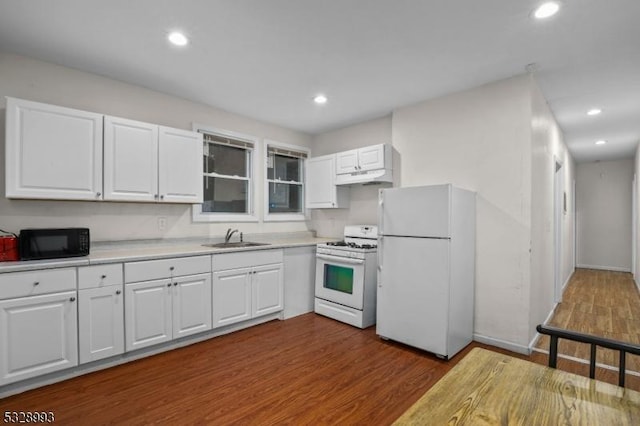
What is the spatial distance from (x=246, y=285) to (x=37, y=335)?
1721mm

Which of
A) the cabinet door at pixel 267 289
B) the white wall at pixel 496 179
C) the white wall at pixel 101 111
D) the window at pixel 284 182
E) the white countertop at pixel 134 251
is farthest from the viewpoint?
the window at pixel 284 182

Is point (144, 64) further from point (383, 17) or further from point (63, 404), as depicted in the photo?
point (63, 404)

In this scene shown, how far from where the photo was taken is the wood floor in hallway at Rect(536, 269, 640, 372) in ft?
9.90

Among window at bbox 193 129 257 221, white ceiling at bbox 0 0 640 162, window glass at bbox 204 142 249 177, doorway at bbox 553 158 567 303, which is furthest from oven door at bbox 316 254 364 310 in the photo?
doorway at bbox 553 158 567 303

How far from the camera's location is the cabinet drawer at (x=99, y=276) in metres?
2.45

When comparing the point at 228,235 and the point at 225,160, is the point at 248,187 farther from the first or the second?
the point at 228,235

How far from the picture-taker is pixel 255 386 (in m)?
2.38

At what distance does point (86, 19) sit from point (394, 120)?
10.2 feet

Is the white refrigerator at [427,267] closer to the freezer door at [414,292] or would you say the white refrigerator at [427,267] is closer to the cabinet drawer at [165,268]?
the freezer door at [414,292]

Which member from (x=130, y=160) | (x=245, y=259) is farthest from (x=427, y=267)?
(x=130, y=160)

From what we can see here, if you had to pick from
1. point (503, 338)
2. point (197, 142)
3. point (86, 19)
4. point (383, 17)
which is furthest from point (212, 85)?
point (503, 338)

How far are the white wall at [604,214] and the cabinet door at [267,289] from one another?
773cm

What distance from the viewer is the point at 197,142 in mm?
3426

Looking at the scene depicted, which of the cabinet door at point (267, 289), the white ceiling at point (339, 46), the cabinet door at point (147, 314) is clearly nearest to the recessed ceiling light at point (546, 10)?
the white ceiling at point (339, 46)
